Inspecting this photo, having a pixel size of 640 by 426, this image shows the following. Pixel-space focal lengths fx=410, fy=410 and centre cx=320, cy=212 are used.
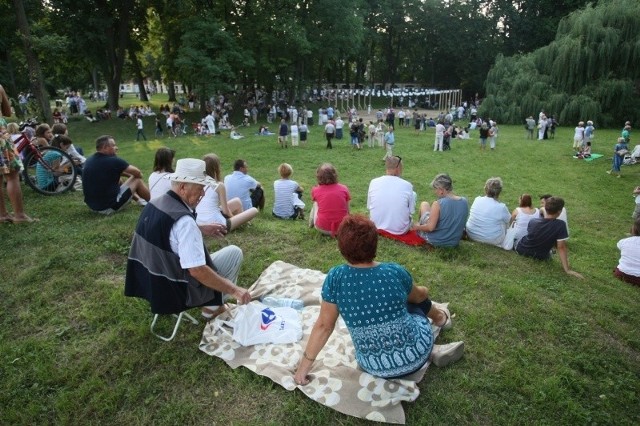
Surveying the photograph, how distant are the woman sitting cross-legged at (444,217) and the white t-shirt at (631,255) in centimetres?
246

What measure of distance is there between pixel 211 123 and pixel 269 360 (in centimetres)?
1979

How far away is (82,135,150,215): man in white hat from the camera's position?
5980 millimetres

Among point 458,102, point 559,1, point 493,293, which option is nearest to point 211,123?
point 493,293

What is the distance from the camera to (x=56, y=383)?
10.2 ft

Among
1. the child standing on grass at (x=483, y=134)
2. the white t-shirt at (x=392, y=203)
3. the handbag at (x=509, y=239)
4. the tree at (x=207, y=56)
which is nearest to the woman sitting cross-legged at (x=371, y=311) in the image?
the white t-shirt at (x=392, y=203)

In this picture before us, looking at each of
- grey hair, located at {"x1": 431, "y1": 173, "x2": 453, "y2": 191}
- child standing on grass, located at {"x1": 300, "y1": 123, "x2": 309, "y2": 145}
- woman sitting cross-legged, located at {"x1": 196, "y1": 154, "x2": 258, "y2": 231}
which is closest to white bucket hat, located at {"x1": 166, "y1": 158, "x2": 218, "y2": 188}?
woman sitting cross-legged, located at {"x1": 196, "y1": 154, "x2": 258, "y2": 231}

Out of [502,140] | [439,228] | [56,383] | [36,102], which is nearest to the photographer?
[56,383]

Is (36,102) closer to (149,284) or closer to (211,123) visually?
(211,123)

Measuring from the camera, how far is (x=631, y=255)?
5.84 meters

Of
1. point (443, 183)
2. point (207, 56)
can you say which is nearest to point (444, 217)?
point (443, 183)

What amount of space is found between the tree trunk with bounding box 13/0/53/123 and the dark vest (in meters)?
18.8

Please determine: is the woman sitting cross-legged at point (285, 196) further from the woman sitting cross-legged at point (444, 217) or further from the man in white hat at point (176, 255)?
the man in white hat at point (176, 255)

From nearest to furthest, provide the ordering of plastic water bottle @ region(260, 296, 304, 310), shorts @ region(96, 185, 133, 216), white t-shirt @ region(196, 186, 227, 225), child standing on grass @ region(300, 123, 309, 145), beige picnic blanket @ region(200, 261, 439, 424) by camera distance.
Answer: beige picnic blanket @ region(200, 261, 439, 424), plastic water bottle @ region(260, 296, 304, 310), white t-shirt @ region(196, 186, 227, 225), shorts @ region(96, 185, 133, 216), child standing on grass @ region(300, 123, 309, 145)

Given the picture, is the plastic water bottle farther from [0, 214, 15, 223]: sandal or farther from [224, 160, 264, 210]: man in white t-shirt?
[0, 214, 15, 223]: sandal
